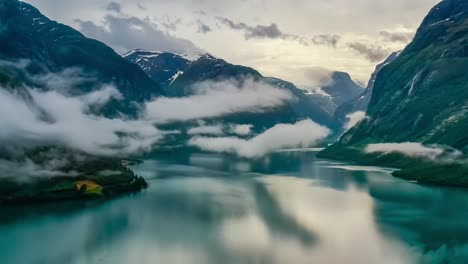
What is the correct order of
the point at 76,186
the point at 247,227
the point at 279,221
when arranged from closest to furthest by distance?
the point at 247,227, the point at 279,221, the point at 76,186

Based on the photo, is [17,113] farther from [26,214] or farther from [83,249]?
[83,249]

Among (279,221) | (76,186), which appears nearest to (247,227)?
(279,221)

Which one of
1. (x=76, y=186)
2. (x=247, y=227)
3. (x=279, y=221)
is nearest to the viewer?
(x=247, y=227)

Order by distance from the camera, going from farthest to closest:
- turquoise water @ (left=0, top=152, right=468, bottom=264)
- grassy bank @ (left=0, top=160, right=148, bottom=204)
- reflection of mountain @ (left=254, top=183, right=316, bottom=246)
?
grassy bank @ (left=0, top=160, right=148, bottom=204) → reflection of mountain @ (left=254, top=183, right=316, bottom=246) → turquoise water @ (left=0, top=152, right=468, bottom=264)

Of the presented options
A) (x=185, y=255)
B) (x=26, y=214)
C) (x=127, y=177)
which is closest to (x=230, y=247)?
(x=185, y=255)

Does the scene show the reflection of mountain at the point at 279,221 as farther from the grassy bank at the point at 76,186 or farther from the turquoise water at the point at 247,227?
the grassy bank at the point at 76,186

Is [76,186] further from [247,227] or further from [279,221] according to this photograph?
[279,221]

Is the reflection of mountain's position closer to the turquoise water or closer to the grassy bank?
the turquoise water

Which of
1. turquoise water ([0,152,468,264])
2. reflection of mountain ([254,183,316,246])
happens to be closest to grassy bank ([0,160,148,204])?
turquoise water ([0,152,468,264])
